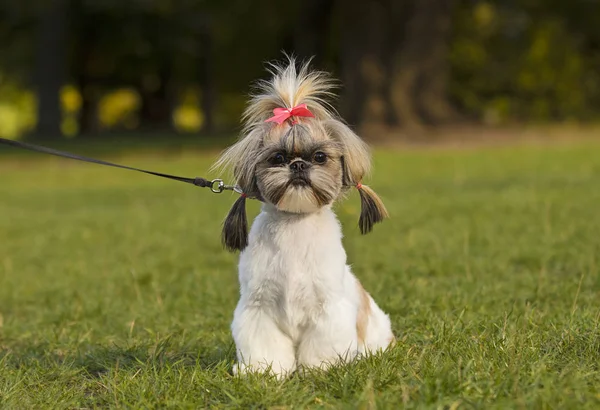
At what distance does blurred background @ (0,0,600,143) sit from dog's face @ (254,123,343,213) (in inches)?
857

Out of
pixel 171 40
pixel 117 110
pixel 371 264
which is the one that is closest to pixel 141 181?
pixel 371 264

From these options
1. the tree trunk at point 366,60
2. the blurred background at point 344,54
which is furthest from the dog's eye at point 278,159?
the tree trunk at point 366,60

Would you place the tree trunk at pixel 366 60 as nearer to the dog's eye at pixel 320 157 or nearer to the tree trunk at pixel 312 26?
the tree trunk at pixel 312 26

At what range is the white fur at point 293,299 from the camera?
411 centimetres

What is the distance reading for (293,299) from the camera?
412 cm

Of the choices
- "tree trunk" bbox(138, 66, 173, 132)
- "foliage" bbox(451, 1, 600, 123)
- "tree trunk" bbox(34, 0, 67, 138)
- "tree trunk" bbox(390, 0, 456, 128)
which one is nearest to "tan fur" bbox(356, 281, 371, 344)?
"tree trunk" bbox(390, 0, 456, 128)

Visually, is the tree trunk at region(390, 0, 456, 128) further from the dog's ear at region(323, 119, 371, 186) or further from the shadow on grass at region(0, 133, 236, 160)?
the dog's ear at region(323, 119, 371, 186)

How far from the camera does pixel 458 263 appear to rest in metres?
7.45

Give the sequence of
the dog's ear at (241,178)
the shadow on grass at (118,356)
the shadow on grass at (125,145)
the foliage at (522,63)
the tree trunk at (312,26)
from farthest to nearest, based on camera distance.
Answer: the foliage at (522,63) < the tree trunk at (312,26) < the shadow on grass at (125,145) < the shadow on grass at (118,356) < the dog's ear at (241,178)

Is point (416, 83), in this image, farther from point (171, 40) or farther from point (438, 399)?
point (438, 399)

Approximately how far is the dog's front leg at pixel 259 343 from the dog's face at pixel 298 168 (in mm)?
557

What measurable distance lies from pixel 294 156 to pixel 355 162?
333 mm

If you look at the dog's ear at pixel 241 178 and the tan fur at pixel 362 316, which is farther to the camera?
the tan fur at pixel 362 316

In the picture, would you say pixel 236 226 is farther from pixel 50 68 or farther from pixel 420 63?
pixel 50 68
